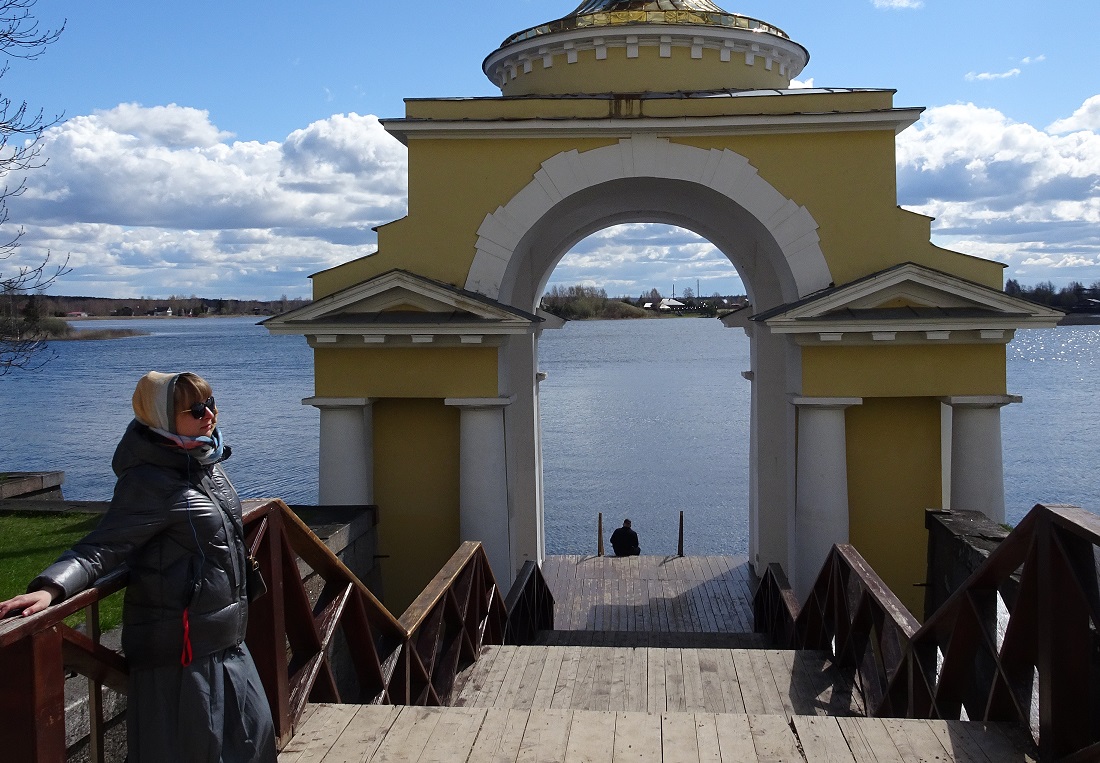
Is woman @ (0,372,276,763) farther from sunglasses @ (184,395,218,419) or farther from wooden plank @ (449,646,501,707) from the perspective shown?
wooden plank @ (449,646,501,707)

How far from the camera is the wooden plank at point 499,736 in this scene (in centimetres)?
389

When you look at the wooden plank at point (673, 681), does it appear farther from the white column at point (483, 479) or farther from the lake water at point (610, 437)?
the lake water at point (610, 437)

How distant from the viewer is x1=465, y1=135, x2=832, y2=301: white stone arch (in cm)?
1016

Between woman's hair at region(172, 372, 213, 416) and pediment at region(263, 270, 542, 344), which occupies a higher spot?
pediment at region(263, 270, 542, 344)

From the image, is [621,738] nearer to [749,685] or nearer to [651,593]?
[749,685]

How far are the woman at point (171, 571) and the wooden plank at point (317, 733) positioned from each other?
92cm

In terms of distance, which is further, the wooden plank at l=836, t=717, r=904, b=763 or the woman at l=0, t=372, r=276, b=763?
the wooden plank at l=836, t=717, r=904, b=763

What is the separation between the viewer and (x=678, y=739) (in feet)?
13.3

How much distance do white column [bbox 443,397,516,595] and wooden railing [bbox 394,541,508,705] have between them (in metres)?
2.04

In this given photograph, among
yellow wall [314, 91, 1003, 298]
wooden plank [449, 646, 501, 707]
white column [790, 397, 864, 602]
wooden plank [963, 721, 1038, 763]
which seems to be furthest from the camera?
yellow wall [314, 91, 1003, 298]

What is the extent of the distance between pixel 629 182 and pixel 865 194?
2.49 metres

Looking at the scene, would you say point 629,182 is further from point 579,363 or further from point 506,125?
point 579,363

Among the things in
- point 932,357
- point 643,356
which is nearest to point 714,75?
point 932,357

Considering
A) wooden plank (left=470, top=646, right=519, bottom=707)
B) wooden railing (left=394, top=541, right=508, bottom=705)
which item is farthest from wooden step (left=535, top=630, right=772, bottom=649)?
wooden plank (left=470, top=646, right=519, bottom=707)
